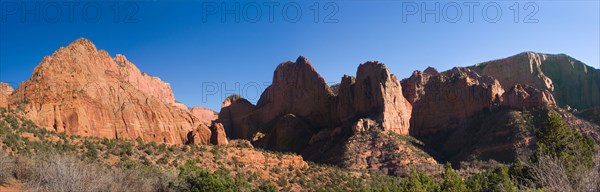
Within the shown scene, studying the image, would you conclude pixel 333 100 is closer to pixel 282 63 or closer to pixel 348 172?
pixel 282 63

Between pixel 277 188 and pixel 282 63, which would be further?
pixel 282 63

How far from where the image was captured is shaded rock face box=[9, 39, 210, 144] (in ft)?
154

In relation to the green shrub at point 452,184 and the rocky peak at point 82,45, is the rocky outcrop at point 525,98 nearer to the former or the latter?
the green shrub at point 452,184

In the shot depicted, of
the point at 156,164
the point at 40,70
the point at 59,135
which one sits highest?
the point at 40,70

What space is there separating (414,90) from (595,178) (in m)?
88.0

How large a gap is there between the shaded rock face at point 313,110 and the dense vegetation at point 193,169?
70.2 ft

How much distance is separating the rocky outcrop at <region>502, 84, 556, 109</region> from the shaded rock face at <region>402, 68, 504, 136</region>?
2.33 m

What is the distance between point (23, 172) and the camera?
26.5 meters

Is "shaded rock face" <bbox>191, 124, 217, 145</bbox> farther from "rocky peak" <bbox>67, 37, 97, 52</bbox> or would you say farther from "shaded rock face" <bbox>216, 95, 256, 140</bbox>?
"shaded rock face" <bbox>216, 95, 256, 140</bbox>

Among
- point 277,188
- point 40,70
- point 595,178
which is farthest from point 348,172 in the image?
point 595,178

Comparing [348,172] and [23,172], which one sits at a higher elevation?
[23,172]

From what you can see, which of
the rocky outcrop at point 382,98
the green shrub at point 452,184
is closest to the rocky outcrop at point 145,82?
the rocky outcrop at point 382,98

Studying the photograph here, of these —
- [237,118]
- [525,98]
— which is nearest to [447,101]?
[525,98]

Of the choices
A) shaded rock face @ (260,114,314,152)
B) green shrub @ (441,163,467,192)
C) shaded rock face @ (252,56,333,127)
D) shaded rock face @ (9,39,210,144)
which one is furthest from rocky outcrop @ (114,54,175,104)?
green shrub @ (441,163,467,192)
